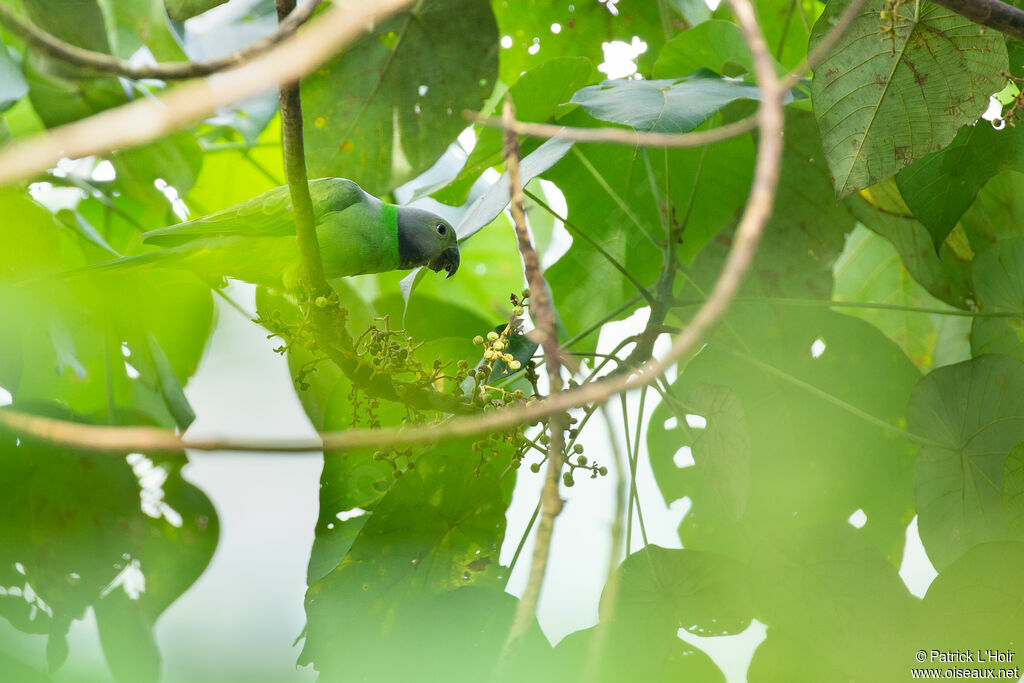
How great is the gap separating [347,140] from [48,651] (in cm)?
116

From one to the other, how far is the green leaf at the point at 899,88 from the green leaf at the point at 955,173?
0.46 ft

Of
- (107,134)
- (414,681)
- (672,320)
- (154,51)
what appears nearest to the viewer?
(107,134)

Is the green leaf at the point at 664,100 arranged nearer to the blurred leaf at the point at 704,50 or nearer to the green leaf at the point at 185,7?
the blurred leaf at the point at 704,50

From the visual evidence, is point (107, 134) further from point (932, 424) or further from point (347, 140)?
point (932, 424)

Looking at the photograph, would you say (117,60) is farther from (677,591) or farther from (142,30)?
(142,30)

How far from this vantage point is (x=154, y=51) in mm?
1911

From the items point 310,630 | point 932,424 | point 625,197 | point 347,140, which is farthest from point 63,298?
point 932,424

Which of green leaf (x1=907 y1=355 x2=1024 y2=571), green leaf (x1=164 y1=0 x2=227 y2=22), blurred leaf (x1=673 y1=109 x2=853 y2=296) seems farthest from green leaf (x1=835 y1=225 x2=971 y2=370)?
green leaf (x1=164 y1=0 x2=227 y2=22)

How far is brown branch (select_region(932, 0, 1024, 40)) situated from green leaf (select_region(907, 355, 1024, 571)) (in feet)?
2.18

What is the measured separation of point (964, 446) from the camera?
1.53m

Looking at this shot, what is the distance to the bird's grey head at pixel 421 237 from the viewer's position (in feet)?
6.34

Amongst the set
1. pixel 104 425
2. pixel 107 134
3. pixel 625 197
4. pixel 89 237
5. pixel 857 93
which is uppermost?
pixel 625 197

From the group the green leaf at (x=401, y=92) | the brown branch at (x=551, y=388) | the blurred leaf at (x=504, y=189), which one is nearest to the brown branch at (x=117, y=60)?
the brown branch at (x=551, y=388)

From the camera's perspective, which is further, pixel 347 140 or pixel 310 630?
pixel 347 140
